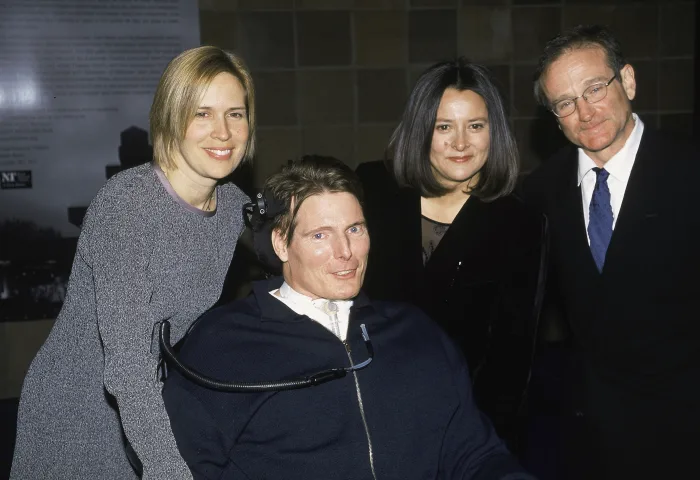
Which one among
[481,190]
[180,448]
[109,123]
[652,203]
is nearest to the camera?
[180,448]

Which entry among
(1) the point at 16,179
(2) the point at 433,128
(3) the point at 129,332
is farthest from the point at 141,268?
(1) the point at 16,179

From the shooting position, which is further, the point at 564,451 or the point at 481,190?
the point at 564,451

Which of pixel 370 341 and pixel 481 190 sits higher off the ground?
pixel 481 190

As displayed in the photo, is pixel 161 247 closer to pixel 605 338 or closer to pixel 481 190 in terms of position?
pixel 481 190

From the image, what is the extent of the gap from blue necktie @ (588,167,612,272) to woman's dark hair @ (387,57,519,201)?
28cm

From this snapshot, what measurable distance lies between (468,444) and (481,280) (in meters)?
0.62

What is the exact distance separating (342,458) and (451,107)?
1185 millimetres

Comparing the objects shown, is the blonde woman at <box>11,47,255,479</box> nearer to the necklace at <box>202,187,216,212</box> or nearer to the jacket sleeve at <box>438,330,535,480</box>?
the necklace at <box>202,187,216,212</box>

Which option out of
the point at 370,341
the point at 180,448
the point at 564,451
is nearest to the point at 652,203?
the point at 370,341

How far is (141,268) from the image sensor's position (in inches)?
70.6

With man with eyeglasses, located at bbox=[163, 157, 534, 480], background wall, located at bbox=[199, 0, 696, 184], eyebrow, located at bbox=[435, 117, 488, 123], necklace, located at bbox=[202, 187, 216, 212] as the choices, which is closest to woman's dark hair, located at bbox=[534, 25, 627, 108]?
eyebrow, located at bbox=[435, 117, 488, 123]

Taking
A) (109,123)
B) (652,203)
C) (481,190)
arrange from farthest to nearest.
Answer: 1. (109,123)
2. (481,190)
3. (652,203)

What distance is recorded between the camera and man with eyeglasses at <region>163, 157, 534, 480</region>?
73.9 inches

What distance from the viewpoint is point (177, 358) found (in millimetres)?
1850
